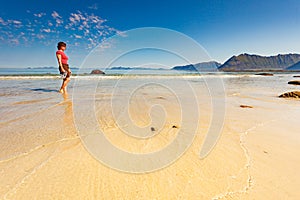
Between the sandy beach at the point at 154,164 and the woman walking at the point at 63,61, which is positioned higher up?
the woman walking at the point at 63,61

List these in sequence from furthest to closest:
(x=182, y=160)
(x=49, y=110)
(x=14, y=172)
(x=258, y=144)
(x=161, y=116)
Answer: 1. (x=49, y=110)
2. (x=161, y=116)
3. (x=258, y=144)
4. (x=182, y=160)
5. (x=14, y=172)

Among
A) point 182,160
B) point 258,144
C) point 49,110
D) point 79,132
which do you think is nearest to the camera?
point 182,160

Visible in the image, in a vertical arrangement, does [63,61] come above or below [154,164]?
above

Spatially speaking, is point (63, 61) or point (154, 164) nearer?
point (154, 164)

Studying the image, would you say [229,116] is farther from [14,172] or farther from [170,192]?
[14,172]

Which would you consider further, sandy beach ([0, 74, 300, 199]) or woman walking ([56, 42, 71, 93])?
woman walking ([56, 42, 71, 93])

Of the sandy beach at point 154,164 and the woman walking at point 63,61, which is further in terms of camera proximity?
the woman walking at point 63,61

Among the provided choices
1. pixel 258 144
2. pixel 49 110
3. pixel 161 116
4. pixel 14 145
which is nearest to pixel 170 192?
pixel 258 144

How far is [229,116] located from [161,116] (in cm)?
163

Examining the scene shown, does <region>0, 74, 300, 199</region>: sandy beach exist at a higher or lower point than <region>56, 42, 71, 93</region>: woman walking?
lower

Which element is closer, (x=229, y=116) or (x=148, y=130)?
(x=148, y=130)

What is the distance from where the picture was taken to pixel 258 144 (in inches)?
110

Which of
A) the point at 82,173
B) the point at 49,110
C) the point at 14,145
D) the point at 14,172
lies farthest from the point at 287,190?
the point at 49,110

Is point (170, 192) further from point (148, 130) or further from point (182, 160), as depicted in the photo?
point (148, 130)
